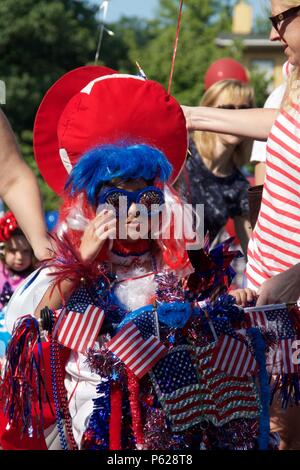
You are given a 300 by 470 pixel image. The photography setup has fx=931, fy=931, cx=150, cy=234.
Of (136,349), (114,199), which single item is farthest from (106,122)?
(136,349)

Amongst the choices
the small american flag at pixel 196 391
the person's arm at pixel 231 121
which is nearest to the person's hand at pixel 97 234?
the small american flag at pixel 196 391

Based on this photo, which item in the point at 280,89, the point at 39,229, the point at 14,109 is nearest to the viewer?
the point at 39,229

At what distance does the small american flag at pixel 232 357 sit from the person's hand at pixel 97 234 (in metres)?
0.49

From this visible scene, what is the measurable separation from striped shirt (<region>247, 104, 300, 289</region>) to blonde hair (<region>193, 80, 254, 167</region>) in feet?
6.78

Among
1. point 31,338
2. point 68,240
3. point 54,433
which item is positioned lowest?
point 54,433

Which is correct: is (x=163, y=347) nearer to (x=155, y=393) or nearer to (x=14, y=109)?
(x=155, y=393)

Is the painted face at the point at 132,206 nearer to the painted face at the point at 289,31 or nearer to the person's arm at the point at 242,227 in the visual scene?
the painted face at the point at 289,31

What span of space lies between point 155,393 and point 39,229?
911mm

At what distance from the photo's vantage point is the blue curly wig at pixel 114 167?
307 centimetres

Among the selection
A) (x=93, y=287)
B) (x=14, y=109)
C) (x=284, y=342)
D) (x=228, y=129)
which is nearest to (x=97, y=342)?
(x=93, y=287)

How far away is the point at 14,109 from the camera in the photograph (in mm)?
26438

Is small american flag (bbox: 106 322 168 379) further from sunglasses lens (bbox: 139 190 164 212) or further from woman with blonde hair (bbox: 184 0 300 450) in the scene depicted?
woman with blonde hair (bbox: 184 0 300 450)

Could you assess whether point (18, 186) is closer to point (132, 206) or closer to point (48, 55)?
point (132, 206)

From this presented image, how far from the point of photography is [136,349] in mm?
2867
